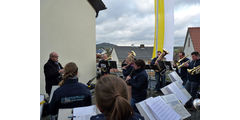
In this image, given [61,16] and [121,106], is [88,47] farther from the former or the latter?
[121,106]

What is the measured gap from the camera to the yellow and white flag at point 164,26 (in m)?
6.62

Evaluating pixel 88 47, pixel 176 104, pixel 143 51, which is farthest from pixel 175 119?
pixel 143 51

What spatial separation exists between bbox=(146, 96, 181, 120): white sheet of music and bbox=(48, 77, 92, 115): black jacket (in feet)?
2.62

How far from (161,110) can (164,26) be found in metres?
5.61

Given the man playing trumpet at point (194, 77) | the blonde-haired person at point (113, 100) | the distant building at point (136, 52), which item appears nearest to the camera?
the blonde-haired person at point (113, 100)

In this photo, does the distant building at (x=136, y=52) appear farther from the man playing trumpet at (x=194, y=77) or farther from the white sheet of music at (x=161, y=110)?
the white sheet of music at (x=161, y=110)

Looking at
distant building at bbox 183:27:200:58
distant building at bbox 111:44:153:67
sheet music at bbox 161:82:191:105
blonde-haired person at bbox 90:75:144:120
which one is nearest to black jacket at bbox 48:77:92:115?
blonde-haired person at bbox 90:75:144:120

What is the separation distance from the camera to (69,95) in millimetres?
1935

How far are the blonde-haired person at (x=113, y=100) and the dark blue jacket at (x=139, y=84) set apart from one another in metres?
2.11

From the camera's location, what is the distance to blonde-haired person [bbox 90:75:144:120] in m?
1.03

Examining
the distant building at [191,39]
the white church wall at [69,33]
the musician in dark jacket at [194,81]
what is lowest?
the musician in dark jacket at [194,81]

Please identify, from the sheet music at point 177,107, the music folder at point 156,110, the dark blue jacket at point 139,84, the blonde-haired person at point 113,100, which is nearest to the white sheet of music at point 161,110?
the music folder at point 156,110

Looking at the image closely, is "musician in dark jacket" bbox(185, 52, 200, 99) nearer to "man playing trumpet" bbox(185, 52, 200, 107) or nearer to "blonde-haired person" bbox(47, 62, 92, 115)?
"man playing trumpet" bbox(185, 52, 200, 107)

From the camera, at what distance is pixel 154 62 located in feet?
21.5
